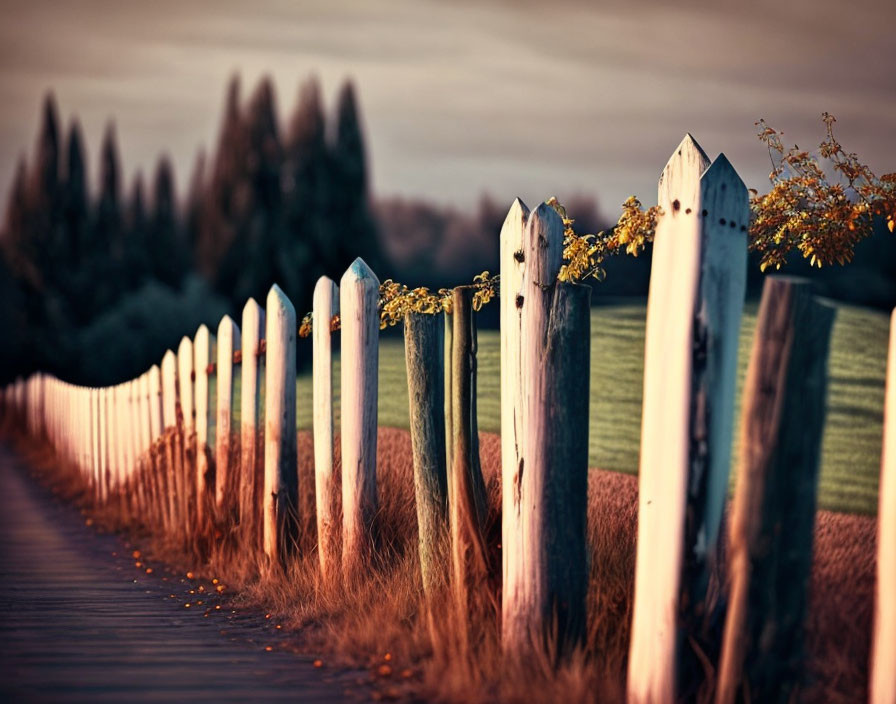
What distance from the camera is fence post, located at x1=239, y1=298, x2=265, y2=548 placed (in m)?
7.71

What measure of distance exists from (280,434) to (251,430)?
61 centimetres

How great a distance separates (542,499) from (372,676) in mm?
1023

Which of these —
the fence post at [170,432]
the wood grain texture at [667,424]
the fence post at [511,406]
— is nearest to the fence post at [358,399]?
the fence post at [511,406]

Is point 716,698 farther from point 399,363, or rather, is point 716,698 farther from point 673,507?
point 399,363

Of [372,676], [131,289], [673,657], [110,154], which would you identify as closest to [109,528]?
[372,676]

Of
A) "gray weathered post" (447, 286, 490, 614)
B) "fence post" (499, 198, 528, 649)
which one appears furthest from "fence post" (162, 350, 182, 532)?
"fence post" (499, 198, 528, 649)

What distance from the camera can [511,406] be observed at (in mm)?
4680

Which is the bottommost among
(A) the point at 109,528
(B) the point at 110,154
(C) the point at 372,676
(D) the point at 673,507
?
(A) the point at 109,528

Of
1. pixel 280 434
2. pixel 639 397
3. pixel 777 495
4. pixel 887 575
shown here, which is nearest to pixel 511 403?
pixel 777 495

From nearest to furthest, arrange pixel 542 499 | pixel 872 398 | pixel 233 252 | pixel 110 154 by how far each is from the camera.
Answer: pixel 542 499 < pixel 872 398 < pixel 233 252 < pixel 110 154

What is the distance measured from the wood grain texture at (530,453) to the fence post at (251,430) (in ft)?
10.9

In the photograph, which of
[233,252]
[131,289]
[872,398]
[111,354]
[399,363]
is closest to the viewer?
[872,398]

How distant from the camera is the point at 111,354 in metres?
37.2

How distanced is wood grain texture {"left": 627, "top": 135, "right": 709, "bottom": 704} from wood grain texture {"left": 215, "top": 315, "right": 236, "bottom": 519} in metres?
4.74
